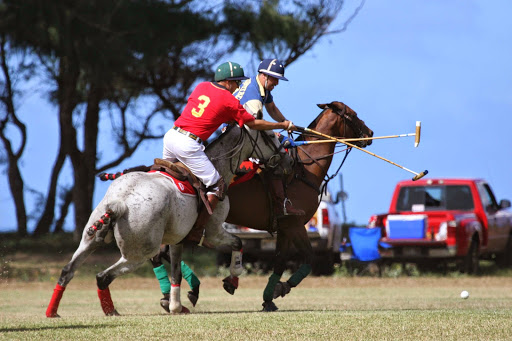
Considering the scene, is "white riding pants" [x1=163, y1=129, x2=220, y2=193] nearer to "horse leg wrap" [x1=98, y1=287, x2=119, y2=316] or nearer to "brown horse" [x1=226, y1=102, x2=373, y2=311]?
"brown horse" [x1=226, y1=102, x2=373, y2=311]

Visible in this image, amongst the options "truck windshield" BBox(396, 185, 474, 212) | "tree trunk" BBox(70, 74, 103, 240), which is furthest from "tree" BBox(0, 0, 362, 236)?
"truck windshield" BBox(396, 185, 474, 212)

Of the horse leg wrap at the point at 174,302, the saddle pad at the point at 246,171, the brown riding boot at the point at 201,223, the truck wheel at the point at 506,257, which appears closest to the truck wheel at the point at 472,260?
the truck wheel at the point at 506,257

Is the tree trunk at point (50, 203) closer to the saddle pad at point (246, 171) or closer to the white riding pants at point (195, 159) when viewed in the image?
the saddle pad at point (246, 171)

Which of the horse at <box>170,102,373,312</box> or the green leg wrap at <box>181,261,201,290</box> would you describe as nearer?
the horse at <box>170,102,373,312</box>

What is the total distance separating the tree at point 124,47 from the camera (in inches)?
1003

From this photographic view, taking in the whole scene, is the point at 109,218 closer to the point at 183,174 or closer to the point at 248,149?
the point at 183,174

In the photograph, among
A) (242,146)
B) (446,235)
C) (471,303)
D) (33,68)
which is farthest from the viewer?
(33,68)

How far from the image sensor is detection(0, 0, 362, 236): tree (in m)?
25.5

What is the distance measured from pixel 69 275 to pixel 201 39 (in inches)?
681

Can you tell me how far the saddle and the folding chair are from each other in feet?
35.4

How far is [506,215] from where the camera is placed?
78.8ft

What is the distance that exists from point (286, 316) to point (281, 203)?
2.20 metres

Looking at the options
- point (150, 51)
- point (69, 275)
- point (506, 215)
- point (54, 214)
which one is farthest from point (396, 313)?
point (54, 214)

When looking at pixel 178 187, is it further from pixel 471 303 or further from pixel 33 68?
pixel 33 68
